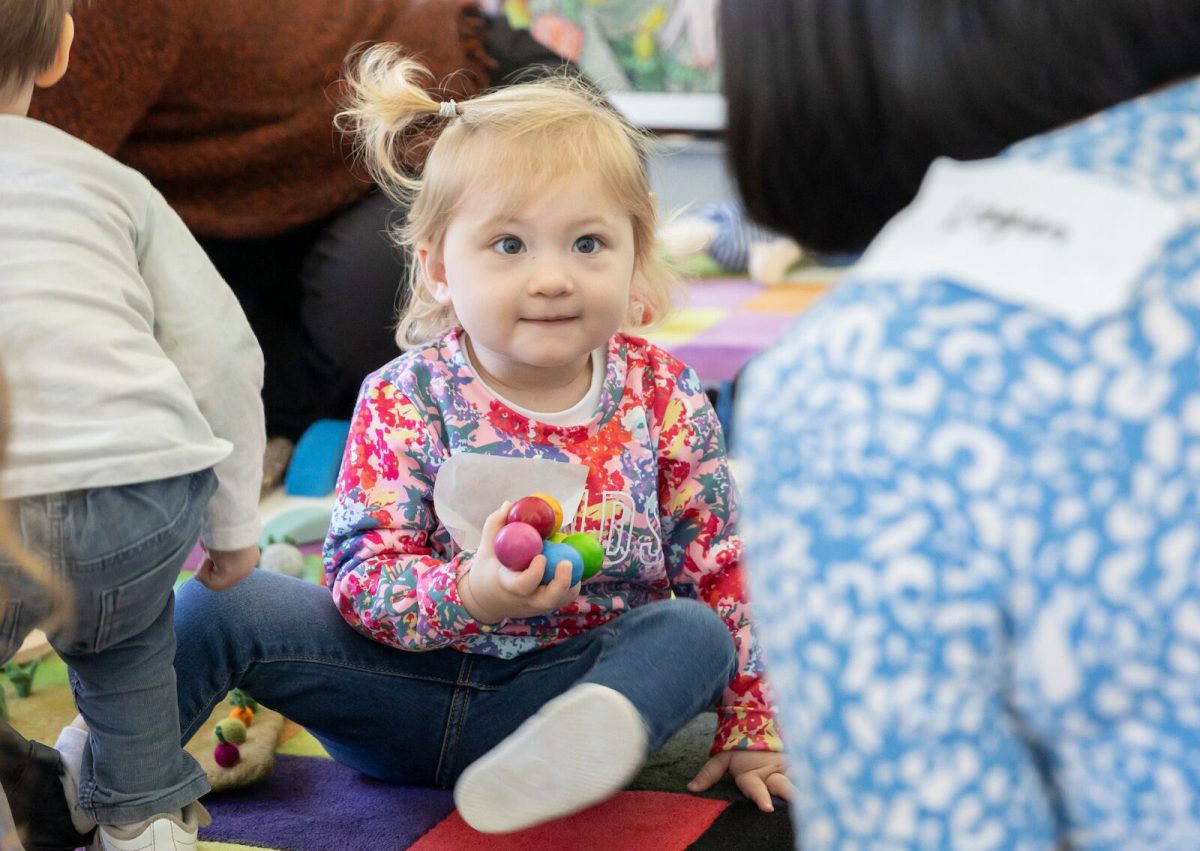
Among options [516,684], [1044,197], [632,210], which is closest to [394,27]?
[632,210]

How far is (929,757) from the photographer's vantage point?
19.8 inches

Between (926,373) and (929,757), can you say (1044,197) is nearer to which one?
(926,373)

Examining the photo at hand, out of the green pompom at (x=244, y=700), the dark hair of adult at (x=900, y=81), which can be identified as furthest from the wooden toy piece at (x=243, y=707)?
the dark hair of adult at (x=900, y=81)

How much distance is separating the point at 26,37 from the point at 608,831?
706mm

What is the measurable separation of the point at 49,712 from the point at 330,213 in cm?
84

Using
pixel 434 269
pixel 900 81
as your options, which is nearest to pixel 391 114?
pixel 434 269

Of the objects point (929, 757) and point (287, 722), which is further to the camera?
point (287, 722)

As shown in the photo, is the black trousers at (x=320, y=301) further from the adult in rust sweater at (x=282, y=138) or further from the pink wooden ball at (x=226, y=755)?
the pink wooden ball at (x=226, y=755)

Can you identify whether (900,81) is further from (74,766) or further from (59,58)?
(74,766)

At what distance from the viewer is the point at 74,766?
3.33 feet

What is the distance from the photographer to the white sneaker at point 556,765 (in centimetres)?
85

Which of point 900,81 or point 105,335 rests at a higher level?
point 900,81

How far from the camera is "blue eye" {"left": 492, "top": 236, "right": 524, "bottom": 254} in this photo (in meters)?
1.10

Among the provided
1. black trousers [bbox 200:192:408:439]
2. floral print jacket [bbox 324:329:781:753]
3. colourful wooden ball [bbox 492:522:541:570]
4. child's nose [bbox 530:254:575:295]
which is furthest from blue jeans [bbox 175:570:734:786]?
black trousers [bbox 200:192:408:439]
